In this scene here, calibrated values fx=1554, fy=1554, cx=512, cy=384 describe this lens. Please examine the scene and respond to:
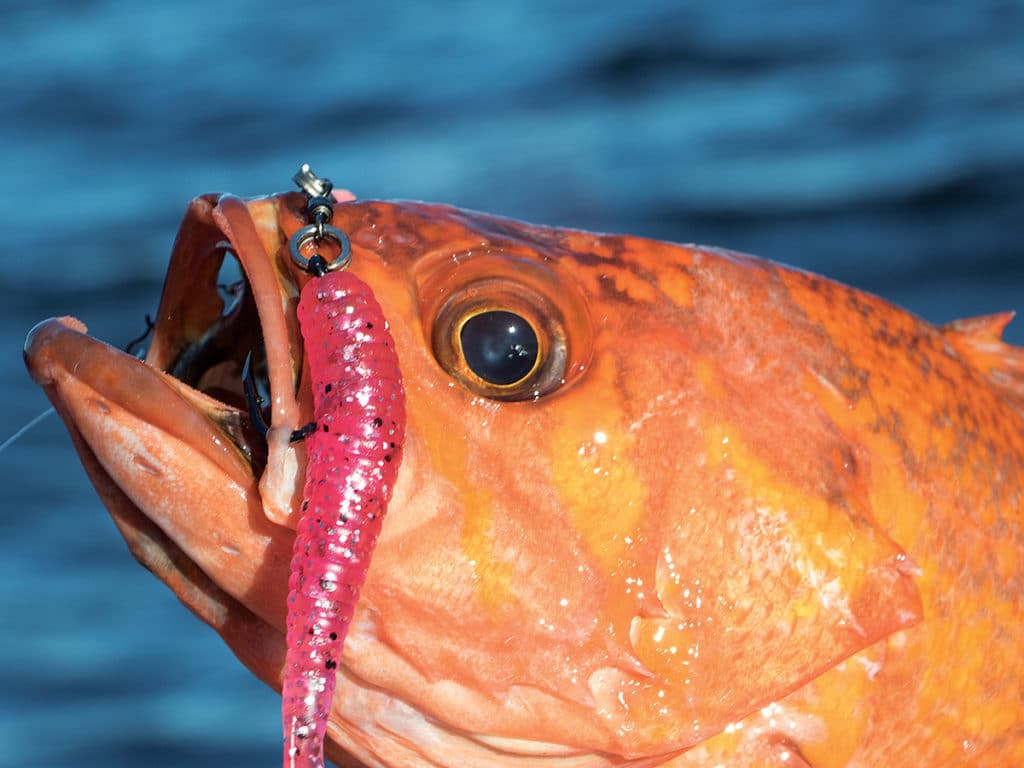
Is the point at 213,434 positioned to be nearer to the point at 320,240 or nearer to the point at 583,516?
the point at 320,240

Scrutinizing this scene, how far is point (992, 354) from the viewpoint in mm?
2729

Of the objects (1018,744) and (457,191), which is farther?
(457,191)

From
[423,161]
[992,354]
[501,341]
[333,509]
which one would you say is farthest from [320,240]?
[423,161]

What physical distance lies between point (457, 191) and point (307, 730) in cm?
709

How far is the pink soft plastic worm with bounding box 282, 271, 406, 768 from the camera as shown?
194 centimetres

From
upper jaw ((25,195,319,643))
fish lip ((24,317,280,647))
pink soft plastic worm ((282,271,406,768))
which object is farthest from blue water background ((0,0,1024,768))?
pink soft plastic worm ((282,271,406,768))

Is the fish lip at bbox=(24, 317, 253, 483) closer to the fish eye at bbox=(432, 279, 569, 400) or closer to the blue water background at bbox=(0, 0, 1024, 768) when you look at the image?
the fish eye at bbox=(432, 279, 569, 400)

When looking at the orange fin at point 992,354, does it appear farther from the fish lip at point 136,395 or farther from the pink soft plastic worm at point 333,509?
the fish lip at point 136,395

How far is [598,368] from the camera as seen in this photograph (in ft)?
7.18

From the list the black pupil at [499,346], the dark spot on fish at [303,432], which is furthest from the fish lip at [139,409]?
the black pupil at [499,346]

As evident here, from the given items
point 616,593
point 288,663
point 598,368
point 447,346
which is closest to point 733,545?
point 616,593

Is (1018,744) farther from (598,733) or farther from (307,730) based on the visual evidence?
(307,730)

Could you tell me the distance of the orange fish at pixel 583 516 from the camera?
208 centimetres

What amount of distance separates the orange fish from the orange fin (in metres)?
0.38
